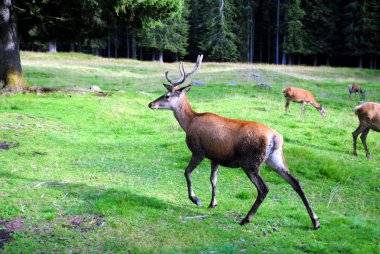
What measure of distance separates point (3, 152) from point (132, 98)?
10.2 metres

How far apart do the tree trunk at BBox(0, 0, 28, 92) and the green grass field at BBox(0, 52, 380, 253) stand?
1.04 metres

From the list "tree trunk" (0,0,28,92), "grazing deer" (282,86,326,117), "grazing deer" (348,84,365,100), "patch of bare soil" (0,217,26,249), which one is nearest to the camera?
"patch of bare soil" (0,217,26,249)

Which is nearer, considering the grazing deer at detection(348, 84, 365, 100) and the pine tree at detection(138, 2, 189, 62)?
the grazing deer at detection(348, 84, 365, 100)

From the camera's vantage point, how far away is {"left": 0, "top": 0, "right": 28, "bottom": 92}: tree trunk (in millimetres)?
17797

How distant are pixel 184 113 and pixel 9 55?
42.4ft

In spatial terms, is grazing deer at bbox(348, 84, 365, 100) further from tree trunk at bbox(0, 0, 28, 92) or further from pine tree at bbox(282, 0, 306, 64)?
pine tree at bbox(282, 0, 306, 64)

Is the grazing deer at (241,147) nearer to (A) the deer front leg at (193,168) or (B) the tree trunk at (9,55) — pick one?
(A) the deer front leg at (193,168)

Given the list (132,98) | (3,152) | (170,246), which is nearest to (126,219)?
(170,246)

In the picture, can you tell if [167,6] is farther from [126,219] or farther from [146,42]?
[146,42]

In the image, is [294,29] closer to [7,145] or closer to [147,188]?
[7,145]

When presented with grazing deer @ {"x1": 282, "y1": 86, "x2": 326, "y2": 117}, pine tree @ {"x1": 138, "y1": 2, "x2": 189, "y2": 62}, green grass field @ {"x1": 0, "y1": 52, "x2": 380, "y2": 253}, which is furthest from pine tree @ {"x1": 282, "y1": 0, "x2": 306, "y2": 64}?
green grass field @ {"x1": 0, "y1": 52, "x2": 380, "y2": 253}

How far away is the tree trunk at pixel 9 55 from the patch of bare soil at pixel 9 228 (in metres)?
13.0

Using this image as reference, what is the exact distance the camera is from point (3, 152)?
1013 centimetres

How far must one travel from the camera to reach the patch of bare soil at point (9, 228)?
5.72 meters
